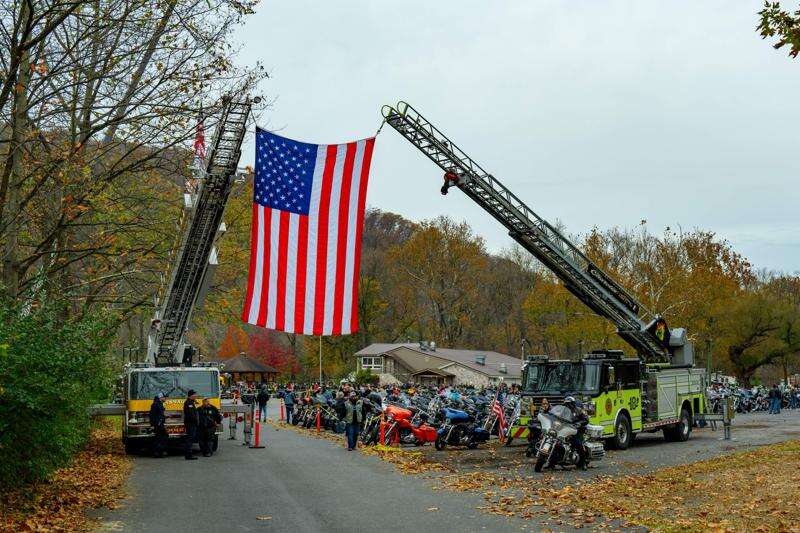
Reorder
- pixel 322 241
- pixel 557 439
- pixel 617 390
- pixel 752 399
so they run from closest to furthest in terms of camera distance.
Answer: pixel 557 439, pixel 322 241, pixel 617 390, pixel 752 399

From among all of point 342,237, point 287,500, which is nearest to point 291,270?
point 342,237

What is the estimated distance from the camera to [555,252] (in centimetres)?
2441

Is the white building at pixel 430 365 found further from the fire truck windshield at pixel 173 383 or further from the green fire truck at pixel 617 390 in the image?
the fire truck windshield at pixel 173 383

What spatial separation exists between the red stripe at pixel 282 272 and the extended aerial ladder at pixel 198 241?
2295mm

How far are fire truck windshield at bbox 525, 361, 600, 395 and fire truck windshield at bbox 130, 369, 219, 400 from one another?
8.30m

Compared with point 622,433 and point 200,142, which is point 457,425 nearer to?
point 622,433

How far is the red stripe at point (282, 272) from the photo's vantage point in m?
18.2

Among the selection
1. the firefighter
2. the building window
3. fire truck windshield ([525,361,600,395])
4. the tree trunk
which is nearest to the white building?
the building window

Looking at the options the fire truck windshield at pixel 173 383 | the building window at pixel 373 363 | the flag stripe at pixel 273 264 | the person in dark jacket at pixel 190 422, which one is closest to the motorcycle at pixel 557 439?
the flag stripe at pixel 273 264

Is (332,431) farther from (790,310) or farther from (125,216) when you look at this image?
(790,310)

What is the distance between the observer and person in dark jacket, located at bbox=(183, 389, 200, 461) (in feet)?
66.1

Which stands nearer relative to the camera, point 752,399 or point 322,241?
point 322,241

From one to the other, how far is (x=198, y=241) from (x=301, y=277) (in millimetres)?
4197

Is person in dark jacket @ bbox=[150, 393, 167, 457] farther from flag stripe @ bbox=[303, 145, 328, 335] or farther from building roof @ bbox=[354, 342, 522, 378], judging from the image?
building roof @ bbox=[354, 342, 522, 378]
